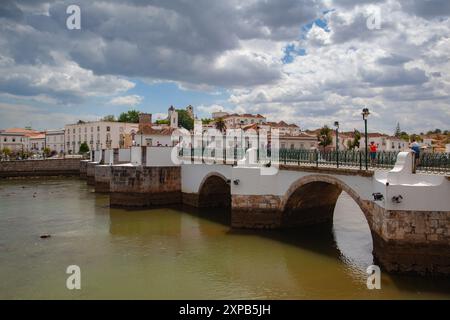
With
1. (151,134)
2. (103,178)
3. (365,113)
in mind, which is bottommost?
(103,178)

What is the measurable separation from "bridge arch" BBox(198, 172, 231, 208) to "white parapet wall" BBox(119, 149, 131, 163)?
35.7 ft

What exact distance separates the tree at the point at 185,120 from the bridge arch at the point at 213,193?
62.6m

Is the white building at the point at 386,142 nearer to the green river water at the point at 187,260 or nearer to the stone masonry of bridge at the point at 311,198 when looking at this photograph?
the green river water at the point at 187,260

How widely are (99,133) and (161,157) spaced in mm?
52547

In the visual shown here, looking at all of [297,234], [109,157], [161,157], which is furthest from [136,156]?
[297,234]

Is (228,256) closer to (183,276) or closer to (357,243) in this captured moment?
(183,276)

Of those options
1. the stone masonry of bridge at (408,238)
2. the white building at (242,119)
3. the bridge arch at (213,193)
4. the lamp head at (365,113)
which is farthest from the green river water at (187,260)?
the white building at (242,119)

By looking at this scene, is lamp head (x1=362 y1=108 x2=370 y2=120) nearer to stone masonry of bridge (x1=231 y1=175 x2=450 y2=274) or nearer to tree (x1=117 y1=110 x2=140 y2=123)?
stone masonry of bridge (x1=231 y1=175 x2=450 y2=274)

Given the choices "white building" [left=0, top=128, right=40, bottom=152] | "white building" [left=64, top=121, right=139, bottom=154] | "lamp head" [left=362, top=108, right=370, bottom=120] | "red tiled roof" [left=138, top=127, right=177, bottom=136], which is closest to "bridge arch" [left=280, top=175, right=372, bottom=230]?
"lamp head" [left=362, top=108, right=370, bottom=120]

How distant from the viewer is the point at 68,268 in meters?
12.8

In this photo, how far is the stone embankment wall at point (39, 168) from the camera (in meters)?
49.4

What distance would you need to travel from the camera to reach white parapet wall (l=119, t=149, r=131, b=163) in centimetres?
3266

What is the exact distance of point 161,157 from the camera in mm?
25703

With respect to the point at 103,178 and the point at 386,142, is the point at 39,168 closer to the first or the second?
the point at 103,178
